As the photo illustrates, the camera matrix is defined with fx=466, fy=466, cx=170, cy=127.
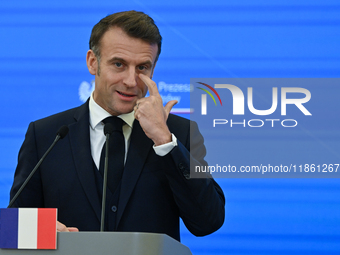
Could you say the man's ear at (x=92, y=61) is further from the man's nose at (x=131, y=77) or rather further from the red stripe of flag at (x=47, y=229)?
the red stripe of flag at (x=47, y=229)

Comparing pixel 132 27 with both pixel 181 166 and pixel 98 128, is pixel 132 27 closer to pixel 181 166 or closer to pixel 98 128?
pixel 98 128

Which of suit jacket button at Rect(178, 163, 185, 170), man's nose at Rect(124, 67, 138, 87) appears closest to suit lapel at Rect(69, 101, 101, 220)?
Answer: man's nose at Rect(124, 67, 138, 87)

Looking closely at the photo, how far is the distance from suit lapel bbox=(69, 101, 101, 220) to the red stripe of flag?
2.03 feet

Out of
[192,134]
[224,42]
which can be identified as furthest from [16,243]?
[224,42]

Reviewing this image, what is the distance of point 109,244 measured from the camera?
1130mm

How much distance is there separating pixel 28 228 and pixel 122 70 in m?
0.99

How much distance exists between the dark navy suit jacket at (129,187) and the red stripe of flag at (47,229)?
0.62 m

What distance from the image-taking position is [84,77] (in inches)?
112

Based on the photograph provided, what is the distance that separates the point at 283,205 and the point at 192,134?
0.93 meters

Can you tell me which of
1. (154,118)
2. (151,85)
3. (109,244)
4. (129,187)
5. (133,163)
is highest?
(151,85)

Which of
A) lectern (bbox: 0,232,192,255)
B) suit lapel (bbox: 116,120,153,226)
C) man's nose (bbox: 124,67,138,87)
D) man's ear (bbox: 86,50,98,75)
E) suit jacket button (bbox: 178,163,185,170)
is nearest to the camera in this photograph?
lectern (bbox: 0,232,192,255)

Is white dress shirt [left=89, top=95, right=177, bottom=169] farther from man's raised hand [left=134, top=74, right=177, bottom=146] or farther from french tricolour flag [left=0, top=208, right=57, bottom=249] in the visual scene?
french tricolour flag [left=0, top=208, right=57, bottom=249]

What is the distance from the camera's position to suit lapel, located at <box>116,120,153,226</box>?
1.82 m

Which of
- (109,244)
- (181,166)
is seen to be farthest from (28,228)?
(181,166)
